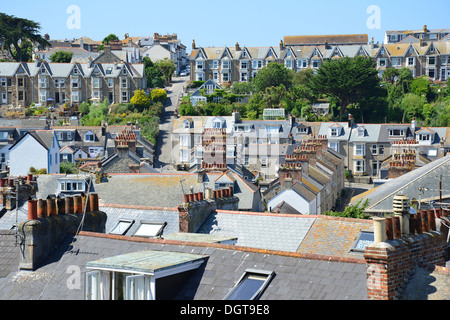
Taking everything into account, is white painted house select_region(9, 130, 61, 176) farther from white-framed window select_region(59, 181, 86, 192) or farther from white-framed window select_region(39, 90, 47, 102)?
white-framed window select_region(39, 90, 47, 102)

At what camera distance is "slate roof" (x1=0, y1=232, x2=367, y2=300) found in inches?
482

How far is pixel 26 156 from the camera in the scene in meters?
65.6

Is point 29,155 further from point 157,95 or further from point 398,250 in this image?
point 398,250

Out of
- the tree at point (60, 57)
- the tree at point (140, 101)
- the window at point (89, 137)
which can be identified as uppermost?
the tree at point (60, 57)

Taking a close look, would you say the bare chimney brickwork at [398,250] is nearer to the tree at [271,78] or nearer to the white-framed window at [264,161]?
the white-framed window at [264,161]

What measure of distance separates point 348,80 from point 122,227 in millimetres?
71449

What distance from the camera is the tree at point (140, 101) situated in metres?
102

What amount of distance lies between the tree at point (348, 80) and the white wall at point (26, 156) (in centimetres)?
4007

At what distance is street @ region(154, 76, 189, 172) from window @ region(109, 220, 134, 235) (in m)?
41.1

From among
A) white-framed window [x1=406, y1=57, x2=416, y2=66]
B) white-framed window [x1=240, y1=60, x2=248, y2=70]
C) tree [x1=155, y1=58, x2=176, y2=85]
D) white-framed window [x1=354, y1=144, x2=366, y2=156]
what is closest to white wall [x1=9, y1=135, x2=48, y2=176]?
white-framed window [x1=354, y1=144, x2=366, y2=156]

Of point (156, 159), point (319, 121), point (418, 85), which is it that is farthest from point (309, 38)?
point (156, 159)

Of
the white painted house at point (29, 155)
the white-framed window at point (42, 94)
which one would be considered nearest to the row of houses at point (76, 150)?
the white painted house at point (29, 155)

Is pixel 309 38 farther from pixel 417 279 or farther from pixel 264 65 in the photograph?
pixel 417 279
